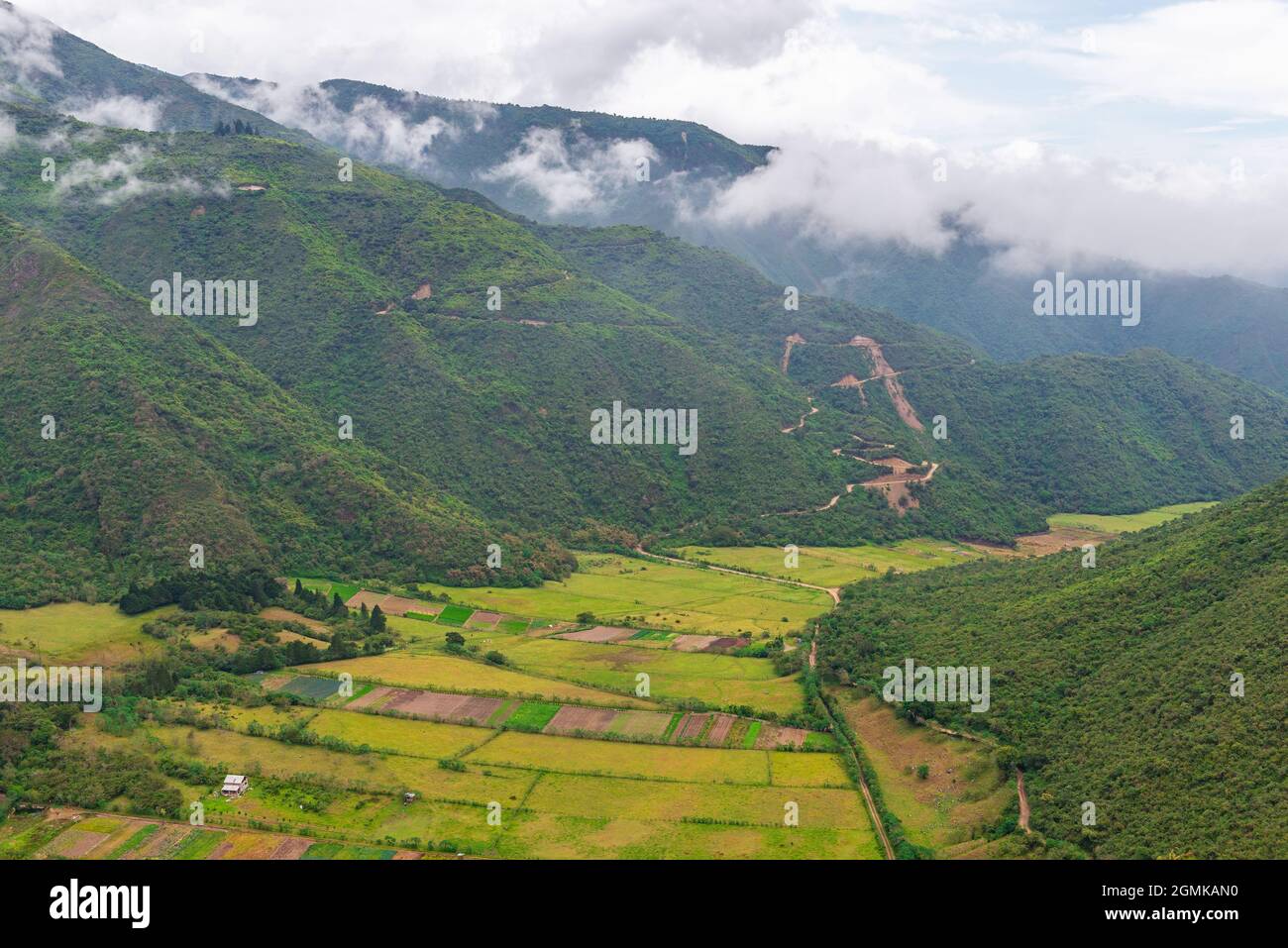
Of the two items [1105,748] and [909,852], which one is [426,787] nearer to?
[909,852]

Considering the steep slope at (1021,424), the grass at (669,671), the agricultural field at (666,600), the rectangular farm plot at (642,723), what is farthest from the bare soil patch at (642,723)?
the steep slope at (1021,424)

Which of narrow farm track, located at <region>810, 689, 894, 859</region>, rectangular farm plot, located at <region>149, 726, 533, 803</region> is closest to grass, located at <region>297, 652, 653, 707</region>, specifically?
narrow farm track, located at <region>810, 689, 894, 859</region>

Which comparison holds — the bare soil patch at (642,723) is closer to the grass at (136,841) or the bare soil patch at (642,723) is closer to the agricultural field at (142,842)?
the agricultural field at (142,842)

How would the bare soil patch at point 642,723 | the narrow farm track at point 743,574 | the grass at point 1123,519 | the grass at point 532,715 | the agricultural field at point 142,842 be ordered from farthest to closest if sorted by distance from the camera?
the grass at point 1123,519 < the narrow farm track at point 743,574 < the grass at point 532,715 < the bare soil patch at point 642,723 < the agricultural field at point 142,842

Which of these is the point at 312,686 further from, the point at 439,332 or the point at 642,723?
the point at 439,332

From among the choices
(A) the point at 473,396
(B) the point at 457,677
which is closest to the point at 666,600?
(B) the point at 457,677

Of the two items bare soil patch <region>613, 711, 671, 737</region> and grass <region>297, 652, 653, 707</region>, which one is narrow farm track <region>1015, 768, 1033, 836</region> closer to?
bare soil patch <region>613, 711, 671, 737</region>
